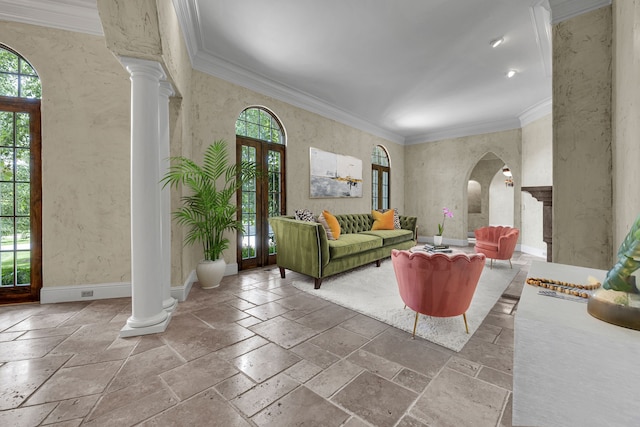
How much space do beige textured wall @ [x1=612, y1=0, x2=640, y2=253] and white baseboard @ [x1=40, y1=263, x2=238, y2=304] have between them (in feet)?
12.5

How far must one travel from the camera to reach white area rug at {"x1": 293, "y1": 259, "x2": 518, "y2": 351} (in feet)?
7.36

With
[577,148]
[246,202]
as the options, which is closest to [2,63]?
[246,202]

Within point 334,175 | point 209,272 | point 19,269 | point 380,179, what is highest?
point 380,179

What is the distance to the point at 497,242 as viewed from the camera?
439 centimetres

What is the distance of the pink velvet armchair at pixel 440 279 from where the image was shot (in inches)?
78.2

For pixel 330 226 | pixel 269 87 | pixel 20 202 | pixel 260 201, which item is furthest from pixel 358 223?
pixel 20 202

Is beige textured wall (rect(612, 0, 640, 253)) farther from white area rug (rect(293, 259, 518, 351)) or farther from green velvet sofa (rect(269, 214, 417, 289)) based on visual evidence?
green velvet sofa (rect(269, 214, 417, 289))

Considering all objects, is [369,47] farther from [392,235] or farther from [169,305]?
[169,305]

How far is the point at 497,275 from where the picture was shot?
4.04m

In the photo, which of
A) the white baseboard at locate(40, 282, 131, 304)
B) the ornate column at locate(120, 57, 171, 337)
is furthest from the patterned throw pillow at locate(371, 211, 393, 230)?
the white baseboard at locate(40, 282, 131, 304)

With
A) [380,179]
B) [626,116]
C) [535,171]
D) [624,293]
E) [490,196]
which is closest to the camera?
[624,293]

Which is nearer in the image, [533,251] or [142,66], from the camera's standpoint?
[142,66]

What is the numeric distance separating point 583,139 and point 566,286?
5.82ft

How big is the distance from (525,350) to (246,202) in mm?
4126
